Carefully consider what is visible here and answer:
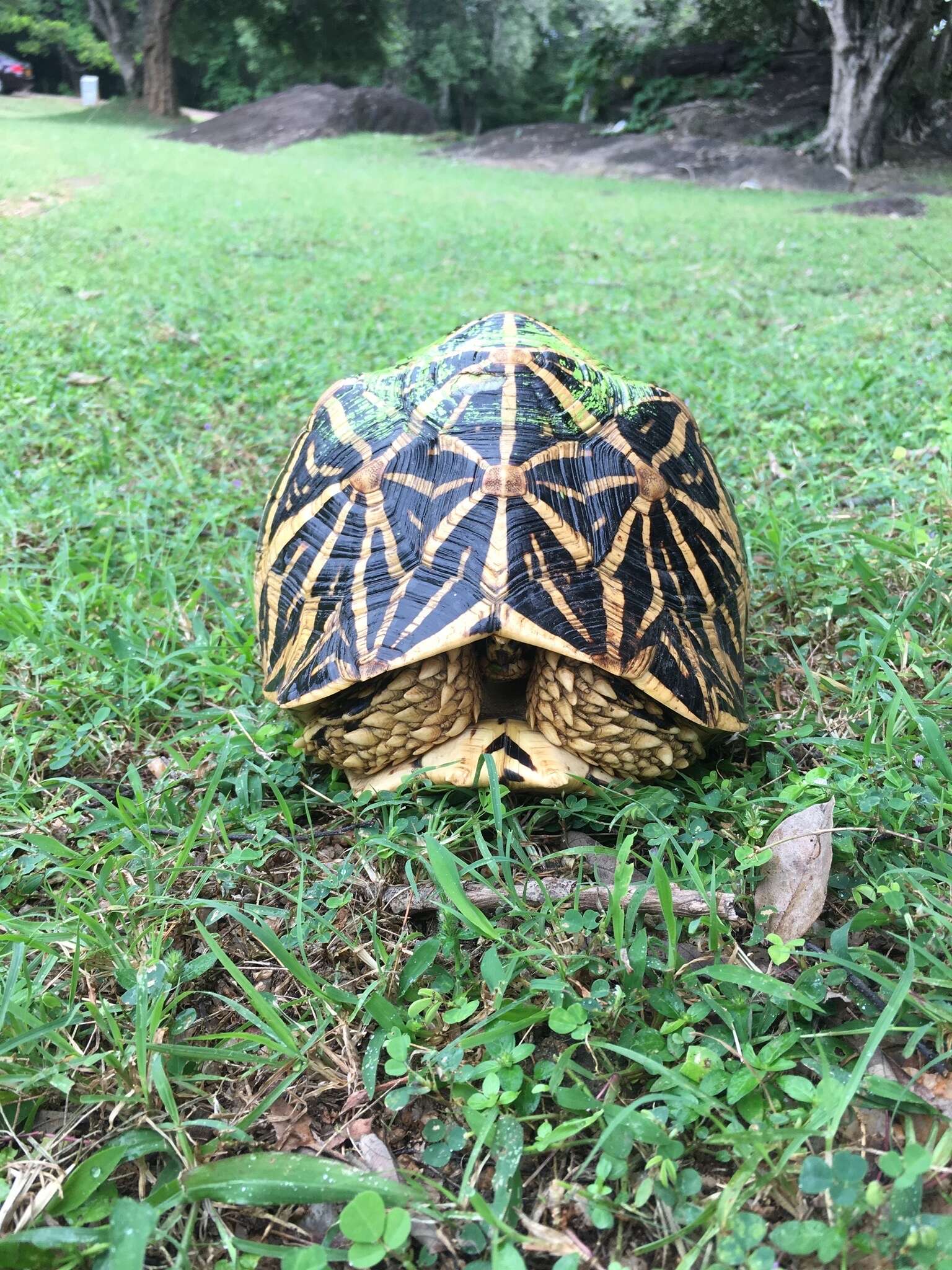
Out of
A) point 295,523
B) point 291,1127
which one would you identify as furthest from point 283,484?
point 291,1127

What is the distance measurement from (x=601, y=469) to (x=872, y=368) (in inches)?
114

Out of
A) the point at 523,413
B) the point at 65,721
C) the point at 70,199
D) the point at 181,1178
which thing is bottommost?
the point at 181,1178

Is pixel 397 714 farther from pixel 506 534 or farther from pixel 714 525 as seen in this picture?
pixel 714 525

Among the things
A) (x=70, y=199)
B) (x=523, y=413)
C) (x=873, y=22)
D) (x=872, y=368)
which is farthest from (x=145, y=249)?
(x=873, y=22)

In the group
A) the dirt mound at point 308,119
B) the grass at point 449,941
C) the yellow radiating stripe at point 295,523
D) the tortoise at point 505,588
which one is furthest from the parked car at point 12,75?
the tortoise at point 505,588

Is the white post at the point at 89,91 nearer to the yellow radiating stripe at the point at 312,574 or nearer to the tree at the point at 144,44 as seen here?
the tree at the point at 144,44

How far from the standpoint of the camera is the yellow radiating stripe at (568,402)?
1.81 meters

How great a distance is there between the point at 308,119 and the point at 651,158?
10.6 metres

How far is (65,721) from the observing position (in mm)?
2027

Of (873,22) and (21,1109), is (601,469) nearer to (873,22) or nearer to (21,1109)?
(21,1109)

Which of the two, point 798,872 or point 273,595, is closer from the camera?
point 798,872

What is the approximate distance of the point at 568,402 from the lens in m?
1.82

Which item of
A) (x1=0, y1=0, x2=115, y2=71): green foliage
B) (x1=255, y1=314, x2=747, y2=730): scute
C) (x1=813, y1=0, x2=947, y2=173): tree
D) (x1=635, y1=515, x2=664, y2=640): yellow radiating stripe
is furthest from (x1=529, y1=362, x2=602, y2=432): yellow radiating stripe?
(x1=0, y1=0, x2=115, y2=71): green foliage

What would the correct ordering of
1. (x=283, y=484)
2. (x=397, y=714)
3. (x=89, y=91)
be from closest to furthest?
(x=397, y=714) < (x=283, y=484) < (x=89, y=91)
